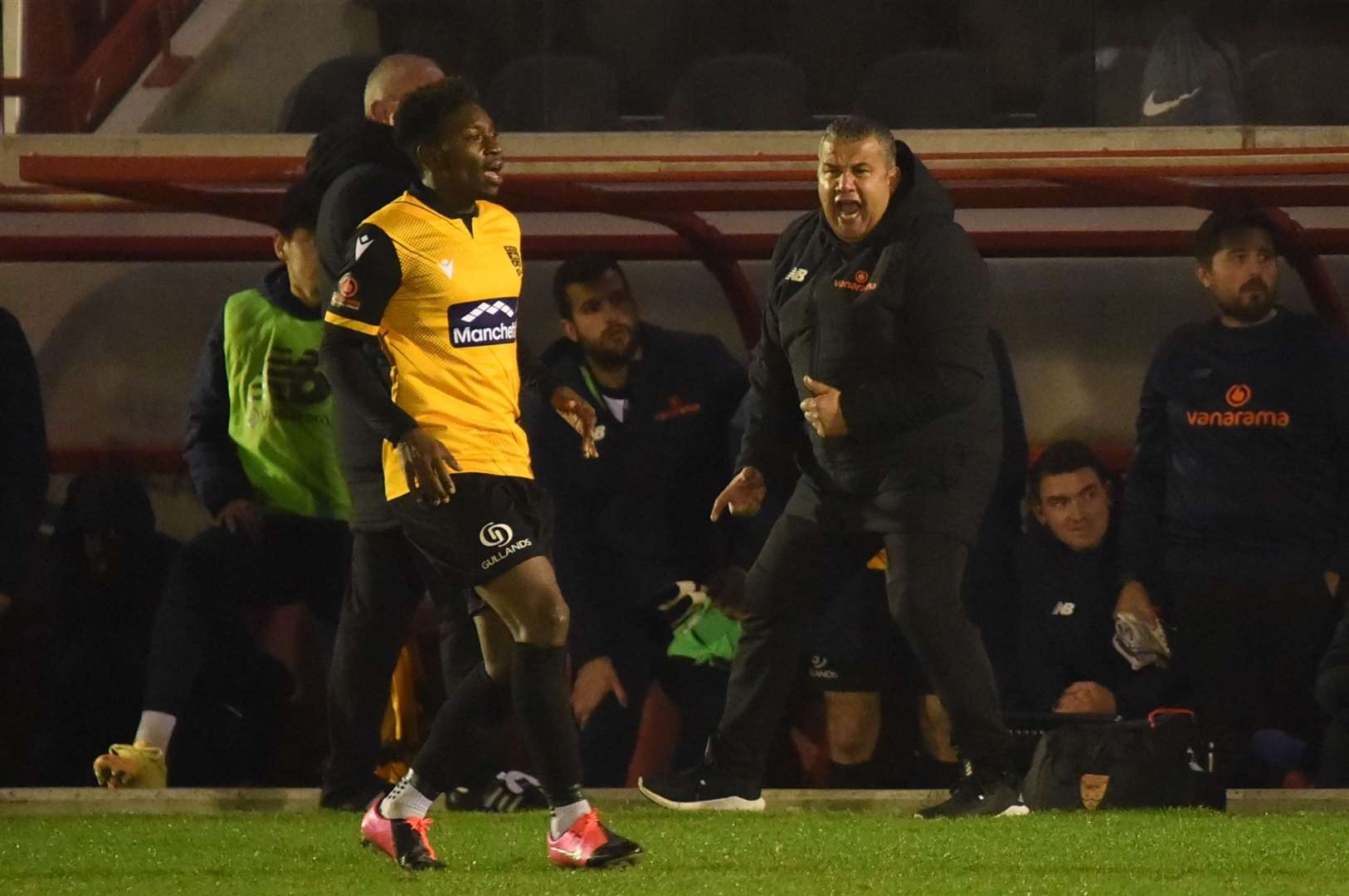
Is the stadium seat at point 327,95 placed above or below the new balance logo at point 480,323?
above

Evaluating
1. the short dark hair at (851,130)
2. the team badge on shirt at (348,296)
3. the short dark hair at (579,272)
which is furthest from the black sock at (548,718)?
the short dark hair at (579,272)

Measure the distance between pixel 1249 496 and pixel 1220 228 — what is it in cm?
67

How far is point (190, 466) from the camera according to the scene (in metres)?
6.03

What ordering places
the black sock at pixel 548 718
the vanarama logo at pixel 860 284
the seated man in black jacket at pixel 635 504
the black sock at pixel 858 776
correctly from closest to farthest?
1. the black sock at pixel 548 718
2. the vanarama logo at pixel 860 284
3. the black sock at pixel 858 776
4. the seated man in black jacket at pixel 635 504

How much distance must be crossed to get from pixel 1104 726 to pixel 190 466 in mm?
2350

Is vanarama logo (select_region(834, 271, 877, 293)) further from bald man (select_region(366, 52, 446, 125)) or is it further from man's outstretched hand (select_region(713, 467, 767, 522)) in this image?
bald man (select_region(366, 52, 446, 125))

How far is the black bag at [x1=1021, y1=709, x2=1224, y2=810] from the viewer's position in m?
5.29

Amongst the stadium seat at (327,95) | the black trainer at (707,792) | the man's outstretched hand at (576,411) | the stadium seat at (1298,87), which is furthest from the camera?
the stadium seat at (327,95)

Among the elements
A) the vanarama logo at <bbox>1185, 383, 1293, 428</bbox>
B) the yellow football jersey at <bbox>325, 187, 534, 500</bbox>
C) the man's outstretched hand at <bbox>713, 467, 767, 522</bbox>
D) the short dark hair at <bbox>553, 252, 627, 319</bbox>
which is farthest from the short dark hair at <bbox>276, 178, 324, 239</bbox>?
the vanarama logo at <bbox>1185, 383, 1293, 428</bbox>

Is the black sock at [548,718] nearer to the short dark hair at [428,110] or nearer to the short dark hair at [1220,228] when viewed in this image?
the short dark hair at [428,110]

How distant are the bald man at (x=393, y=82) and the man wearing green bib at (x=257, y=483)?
55cm

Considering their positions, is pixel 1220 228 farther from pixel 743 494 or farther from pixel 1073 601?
pixel 743 494

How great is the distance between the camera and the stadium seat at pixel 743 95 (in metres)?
7.48

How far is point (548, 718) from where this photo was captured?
4.20m
